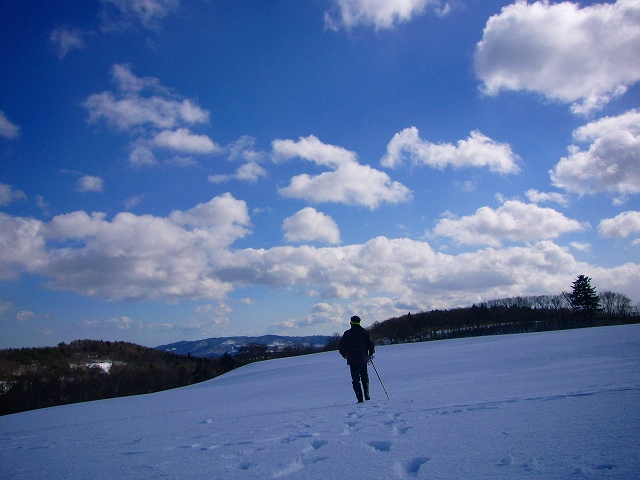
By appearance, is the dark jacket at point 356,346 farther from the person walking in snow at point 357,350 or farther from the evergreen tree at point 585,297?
the evergreen tree at point 585,297

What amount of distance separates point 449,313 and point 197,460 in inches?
4960

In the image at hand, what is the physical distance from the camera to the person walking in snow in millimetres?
8664

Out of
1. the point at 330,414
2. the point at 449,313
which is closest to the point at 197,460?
the point at 330,414

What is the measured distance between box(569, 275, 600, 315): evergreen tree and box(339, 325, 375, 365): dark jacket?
283 feet

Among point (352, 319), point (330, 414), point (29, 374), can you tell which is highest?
point (352, 319)

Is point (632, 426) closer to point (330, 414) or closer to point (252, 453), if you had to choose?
point (252, 453)

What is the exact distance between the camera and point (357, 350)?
8844mm

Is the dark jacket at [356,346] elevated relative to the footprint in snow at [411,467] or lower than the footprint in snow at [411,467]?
elevated

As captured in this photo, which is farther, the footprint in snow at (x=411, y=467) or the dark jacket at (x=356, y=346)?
the dark jacket at (x=356, y=346)

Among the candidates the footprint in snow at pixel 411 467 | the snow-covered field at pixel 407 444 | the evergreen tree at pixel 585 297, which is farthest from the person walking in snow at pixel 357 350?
the evergreen tree at pixel 585 297

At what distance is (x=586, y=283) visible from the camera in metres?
76.1

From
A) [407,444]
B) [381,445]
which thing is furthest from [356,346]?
[407,444]

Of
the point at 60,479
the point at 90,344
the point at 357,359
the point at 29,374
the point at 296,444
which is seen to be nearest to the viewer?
the point at 60,479

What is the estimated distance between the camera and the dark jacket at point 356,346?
8.74 metres
